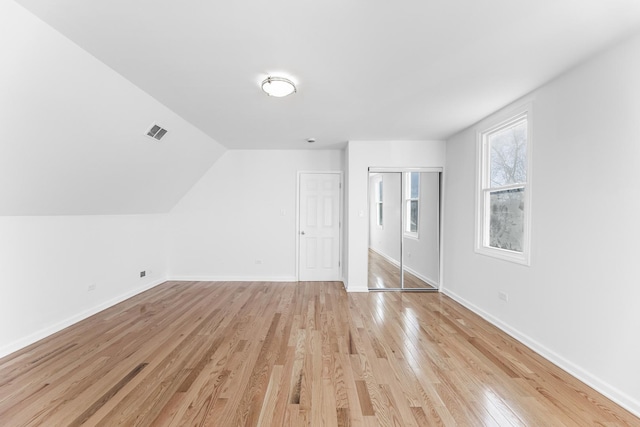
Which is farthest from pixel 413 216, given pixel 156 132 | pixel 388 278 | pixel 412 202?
pixel 156 132

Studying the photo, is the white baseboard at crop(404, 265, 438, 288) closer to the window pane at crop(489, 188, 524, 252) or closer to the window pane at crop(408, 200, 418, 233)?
the window pane at crop(408, 200, 418, 233)

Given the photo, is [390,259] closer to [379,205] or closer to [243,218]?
[379,205]

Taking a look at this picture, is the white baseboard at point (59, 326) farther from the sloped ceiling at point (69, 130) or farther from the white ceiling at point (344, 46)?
the white ceiling at point (344, 46)

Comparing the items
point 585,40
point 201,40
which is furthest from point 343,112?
point 585,40

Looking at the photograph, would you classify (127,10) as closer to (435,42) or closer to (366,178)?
(435,42)

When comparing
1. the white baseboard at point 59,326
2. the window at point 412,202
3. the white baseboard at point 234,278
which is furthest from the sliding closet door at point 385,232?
the white baseboard at point 59,326

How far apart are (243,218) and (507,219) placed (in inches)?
159

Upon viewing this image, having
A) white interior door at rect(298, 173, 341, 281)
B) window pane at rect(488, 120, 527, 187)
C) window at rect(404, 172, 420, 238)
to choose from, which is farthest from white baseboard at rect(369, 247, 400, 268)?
window pane at rect(488, 120, 527, 187)

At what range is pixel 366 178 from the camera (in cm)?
430

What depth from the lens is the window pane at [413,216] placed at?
5117mm

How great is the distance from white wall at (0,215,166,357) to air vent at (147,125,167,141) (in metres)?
1.36

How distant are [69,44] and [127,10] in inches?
25.1

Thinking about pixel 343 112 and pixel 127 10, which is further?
pixel 343 112

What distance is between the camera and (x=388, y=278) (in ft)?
16.7
